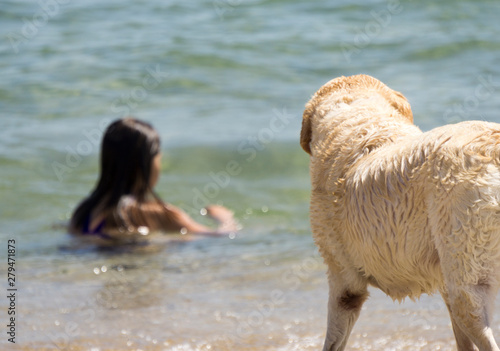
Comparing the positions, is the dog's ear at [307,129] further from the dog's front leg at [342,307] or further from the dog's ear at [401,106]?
the dog's front leg at [342,307]

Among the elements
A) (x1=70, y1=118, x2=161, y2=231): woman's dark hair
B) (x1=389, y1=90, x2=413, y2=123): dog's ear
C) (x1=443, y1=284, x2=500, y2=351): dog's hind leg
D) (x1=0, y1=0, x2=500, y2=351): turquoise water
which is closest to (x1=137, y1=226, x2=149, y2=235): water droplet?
(x1=70, y1=118, x2=161, y2=231): woman's dark hair

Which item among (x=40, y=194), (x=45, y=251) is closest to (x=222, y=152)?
(x=40, y=194)

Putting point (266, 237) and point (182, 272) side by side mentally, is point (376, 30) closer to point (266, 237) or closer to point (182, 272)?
point (266, 237)

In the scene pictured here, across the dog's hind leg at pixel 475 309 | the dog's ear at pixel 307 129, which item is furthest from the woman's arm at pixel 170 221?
the dog's hind leg at pixel 475 309

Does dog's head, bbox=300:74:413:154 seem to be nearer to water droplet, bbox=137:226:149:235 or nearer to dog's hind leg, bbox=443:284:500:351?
dog's hind leg, bbox=443:284:500:351

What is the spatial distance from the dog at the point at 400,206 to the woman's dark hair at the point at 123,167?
371cm

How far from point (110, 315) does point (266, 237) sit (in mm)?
2559

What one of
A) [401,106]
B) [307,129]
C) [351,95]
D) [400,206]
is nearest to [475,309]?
[400,206]

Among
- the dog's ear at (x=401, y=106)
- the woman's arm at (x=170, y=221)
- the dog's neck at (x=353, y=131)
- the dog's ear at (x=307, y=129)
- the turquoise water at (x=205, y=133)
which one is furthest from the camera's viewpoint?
the woman's arm at (x=170, y=221)

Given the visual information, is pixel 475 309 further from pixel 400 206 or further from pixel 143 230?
pixel 143 230

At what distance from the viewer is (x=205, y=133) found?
1029 cm

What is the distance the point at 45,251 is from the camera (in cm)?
685

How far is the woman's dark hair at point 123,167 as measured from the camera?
729 centimetres

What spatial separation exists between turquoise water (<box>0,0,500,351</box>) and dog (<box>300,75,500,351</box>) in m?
1.33
